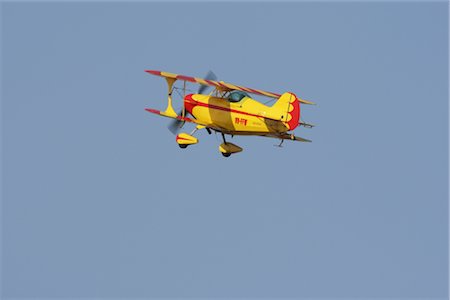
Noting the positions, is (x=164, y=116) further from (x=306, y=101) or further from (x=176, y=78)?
(x=306, y=101)

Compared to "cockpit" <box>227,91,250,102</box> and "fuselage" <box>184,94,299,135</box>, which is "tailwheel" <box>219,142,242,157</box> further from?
"cockpit" <box>227,91,250,102</box>

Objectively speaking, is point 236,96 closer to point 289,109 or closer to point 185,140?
point 289,109

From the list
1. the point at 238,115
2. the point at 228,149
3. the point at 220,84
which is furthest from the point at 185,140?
the point at 220,84

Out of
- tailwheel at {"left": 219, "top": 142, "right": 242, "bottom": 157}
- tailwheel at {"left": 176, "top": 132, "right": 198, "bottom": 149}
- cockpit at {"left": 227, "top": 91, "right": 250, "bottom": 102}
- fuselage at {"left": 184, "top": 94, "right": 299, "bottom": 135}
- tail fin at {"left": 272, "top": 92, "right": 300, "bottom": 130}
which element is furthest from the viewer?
tailwheel at {"left": 219, "top": 142, "right": 242, "bottom": 157}

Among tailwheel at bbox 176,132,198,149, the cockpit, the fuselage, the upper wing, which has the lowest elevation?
tailwheel at bbox 176,132,198,149

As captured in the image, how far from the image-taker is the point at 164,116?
55.9 m

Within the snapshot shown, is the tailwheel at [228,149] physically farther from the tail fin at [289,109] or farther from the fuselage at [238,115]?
the tail fin at [289,109]

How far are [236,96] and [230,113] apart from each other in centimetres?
59

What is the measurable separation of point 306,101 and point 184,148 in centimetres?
476

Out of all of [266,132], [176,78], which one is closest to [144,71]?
[176,78]

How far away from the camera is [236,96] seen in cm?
5497

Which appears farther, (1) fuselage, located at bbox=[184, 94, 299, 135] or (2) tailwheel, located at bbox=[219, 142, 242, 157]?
(2) tailwheel, located at bbox=[219, 142, 242, 157]

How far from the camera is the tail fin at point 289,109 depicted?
177 feet

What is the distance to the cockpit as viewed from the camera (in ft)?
180
